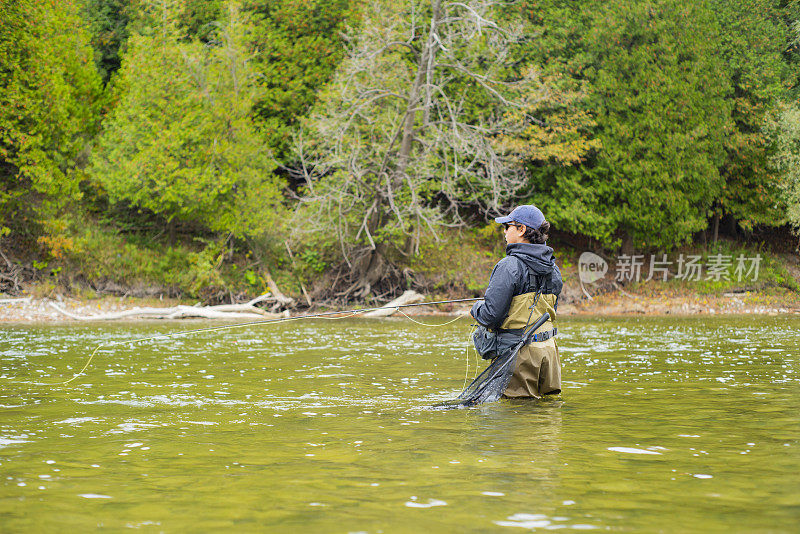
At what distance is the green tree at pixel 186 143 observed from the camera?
26766mm

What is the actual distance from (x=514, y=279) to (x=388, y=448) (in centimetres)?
256

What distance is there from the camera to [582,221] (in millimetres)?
30891

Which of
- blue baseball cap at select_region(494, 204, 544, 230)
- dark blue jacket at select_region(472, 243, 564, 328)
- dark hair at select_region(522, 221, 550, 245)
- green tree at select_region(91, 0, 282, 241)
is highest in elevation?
green tree at select_region(91, 0, 282, 241)

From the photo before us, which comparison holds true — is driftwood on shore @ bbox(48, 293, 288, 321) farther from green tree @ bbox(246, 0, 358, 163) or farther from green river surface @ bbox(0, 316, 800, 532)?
green river surface @ bbox(0, 316, 800, 532)

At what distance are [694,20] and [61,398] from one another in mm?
28319

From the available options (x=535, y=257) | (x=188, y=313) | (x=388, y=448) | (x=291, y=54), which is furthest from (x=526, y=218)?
(x=291, y=54)

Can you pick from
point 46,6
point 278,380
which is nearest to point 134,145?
point 46,6

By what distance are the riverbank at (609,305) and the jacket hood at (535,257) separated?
17846 mm

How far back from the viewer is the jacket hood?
837cm

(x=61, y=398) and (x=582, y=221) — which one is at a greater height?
(x=582, y=221)

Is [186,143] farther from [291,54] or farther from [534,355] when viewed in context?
[534,355]

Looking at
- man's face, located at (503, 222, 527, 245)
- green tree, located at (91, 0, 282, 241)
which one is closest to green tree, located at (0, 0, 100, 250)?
green tree, located at (91, 0, 282, 241)

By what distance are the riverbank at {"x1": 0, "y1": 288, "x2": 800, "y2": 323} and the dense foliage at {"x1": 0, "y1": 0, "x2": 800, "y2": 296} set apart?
1.87m

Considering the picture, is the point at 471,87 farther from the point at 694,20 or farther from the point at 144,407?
the point at 144,407
